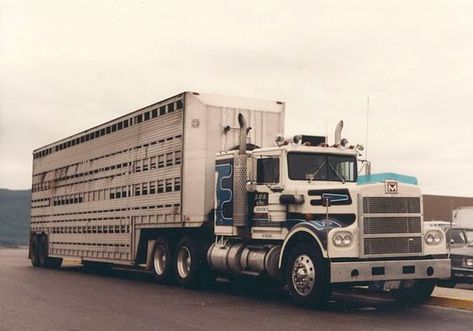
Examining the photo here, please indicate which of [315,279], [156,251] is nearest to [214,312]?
[315,279]

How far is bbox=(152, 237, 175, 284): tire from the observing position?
16.1m

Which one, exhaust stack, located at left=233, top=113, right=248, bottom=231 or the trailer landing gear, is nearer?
exhaust stack, located at left=233, top=113, right=248, bottom=231

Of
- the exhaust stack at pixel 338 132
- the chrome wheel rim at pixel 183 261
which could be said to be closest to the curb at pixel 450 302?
the exhaust stack at pixel 338 132

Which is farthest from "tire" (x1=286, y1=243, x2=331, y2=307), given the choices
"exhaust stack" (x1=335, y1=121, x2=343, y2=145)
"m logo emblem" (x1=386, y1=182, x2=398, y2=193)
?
"exhaust stack" (x1=335, y1=121, x2=343, y2=145)

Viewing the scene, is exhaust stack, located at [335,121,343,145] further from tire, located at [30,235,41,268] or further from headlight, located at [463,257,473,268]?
tire, located at [30,235,41,268]

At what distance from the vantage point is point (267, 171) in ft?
43.8

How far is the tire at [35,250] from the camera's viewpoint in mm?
24828

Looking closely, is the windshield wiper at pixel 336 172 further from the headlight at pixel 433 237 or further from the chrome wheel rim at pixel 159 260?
the chrome wheel rim at pixel 159 260

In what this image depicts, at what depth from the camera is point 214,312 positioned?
36.0 ft

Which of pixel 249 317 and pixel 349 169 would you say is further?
pixel 349 169

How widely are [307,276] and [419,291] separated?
90.7 inches

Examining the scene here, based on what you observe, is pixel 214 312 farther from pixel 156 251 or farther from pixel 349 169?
pixel 156 251

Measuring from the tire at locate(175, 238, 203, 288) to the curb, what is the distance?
4956 millimetres

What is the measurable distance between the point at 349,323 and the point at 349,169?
4.49 metres
